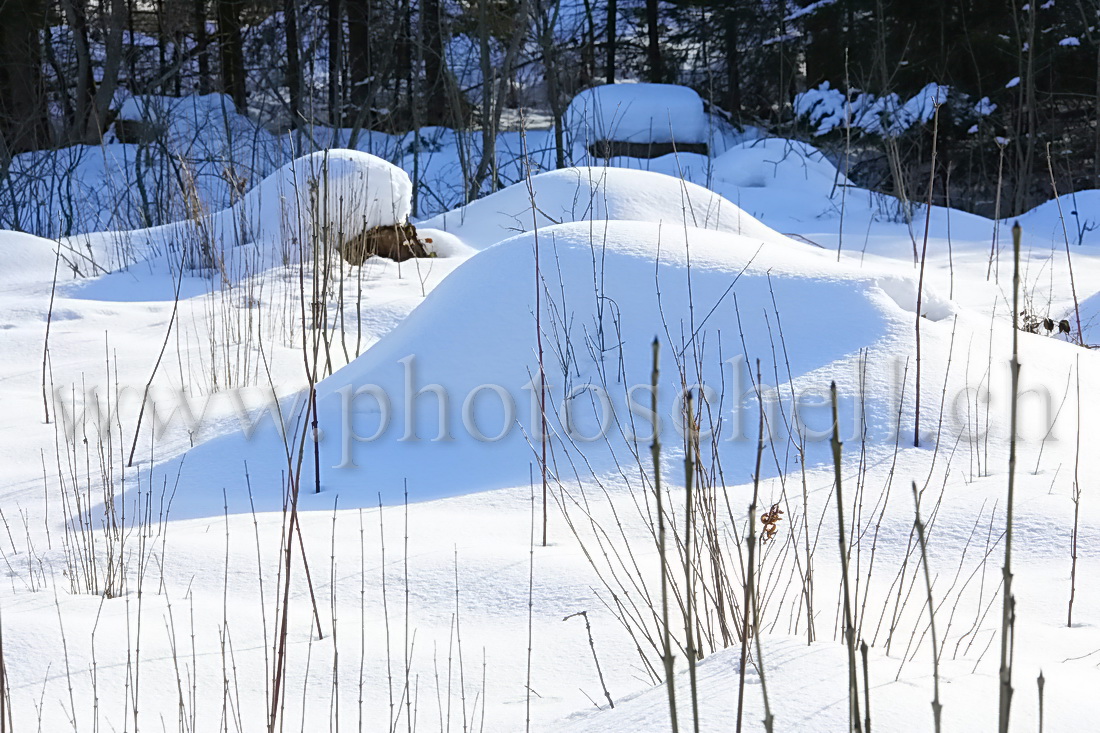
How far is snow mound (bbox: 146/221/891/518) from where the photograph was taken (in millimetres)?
2983

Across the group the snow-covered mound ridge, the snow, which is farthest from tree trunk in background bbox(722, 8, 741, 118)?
the snow-covered mound ridge

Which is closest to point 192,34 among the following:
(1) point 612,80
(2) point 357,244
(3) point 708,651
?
(1) point 612,80

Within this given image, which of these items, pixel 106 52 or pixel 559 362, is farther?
pixel 106 52

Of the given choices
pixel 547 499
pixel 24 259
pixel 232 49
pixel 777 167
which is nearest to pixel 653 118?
pixel 777 167

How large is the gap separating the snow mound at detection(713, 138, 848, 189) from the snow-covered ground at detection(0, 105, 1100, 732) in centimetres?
436

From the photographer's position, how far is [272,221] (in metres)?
6.25

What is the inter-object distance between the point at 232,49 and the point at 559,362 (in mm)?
13483

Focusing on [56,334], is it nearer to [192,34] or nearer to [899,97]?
[899,97]

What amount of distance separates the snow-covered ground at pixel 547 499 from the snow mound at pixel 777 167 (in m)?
4.36

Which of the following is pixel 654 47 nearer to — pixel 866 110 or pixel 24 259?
pixel 866 110

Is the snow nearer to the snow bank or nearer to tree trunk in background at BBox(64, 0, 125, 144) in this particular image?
the snow bank

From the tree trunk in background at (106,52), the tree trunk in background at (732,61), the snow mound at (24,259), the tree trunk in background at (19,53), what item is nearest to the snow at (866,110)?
the tree trunk in background at (732,61)

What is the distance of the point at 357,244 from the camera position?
5785mm

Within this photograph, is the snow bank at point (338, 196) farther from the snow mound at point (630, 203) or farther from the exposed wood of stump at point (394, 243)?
the snow mound at point (630, 203)
